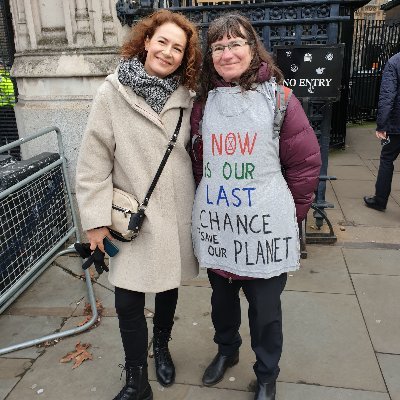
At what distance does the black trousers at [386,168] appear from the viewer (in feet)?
16.8

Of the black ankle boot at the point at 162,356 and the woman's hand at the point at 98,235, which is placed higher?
the woman's hand at the point at 98,235

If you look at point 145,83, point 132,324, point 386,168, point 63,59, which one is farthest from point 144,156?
point 386,168

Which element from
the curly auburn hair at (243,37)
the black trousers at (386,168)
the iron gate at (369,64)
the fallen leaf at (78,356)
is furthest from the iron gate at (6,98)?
the iron gate at (369,64)

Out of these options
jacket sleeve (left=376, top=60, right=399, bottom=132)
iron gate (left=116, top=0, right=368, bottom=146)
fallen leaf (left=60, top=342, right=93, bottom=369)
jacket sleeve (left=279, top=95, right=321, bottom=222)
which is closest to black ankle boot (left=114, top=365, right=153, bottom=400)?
fallen leaf (left=60, top=342, right=93, bottom=369)

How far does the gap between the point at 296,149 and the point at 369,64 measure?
9.36 metres

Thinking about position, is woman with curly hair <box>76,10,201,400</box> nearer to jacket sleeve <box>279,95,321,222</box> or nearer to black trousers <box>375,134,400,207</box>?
jacket sleeve <box>279,95,321,222</box>

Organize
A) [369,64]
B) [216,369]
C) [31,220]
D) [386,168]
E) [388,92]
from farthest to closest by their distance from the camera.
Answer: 1. [369,64]
2. [386,168]
3. [388,92]
4. [31,220]
5. [216,369]

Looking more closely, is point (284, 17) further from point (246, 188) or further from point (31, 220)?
point (31, 220)

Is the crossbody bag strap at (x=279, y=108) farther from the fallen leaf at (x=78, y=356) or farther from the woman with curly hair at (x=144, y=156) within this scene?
the fallen leaf at (x=78, y=356)

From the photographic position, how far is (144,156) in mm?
2229

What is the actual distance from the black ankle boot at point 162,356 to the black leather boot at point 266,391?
55cm

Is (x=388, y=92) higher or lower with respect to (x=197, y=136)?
lower

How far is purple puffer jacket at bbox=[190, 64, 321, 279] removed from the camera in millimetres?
2123

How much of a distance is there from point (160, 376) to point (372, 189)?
4.50 meters
